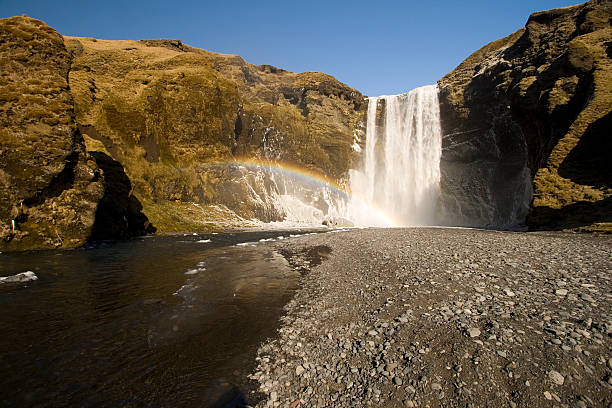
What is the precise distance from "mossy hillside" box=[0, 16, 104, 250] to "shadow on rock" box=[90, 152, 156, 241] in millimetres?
2467

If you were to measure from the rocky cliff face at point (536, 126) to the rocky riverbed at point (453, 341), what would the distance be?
65.0 feet

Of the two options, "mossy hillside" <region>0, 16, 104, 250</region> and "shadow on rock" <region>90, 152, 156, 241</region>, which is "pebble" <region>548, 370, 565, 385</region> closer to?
"mossy hillside" <region>0, 16, 104, 250</region>

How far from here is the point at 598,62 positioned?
2922cm

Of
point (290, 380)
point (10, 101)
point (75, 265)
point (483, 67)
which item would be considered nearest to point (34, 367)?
point (290, 380)

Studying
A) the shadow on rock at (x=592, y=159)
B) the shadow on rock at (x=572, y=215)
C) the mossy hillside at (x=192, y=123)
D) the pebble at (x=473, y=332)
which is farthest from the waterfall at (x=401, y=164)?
the pebble at (x=473, y=332)

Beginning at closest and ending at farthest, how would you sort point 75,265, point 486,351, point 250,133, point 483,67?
point 486,351
point 75,265
point 483,67
point 250,133

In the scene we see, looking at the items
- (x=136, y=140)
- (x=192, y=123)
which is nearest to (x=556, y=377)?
(x=136, y=140)

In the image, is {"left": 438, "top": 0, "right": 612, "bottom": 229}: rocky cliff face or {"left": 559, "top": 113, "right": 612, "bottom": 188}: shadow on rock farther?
{"left": 438, "top": 0, "right": 612, "bottom": 229}: rocky cliff face

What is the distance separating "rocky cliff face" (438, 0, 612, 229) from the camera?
2572cm

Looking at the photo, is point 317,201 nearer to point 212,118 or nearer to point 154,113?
point 212,118

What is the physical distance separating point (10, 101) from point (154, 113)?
30617 mm

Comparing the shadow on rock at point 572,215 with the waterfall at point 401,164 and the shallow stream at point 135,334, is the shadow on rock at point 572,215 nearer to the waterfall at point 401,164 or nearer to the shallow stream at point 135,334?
the shallow stream at point 135,334

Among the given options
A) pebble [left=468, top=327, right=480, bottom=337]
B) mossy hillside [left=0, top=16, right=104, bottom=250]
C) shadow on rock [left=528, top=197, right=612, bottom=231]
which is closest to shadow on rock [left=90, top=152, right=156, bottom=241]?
mossy hillside [left=0, top=16, right=104, bottom=250]

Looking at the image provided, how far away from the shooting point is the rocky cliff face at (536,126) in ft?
84.4
